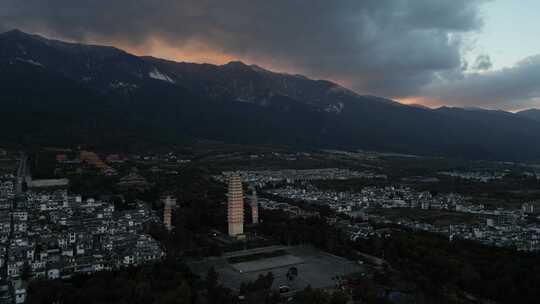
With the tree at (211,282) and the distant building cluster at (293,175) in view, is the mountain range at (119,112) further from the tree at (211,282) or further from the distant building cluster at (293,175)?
the tree at (211,282)

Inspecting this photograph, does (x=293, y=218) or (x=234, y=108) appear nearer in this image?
(x=293, y=218)

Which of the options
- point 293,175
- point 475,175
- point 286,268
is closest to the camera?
point 286,268

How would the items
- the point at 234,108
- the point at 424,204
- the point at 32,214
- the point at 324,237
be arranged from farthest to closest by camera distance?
the point at 234,108 < the point at 424,204 < the point at 32,214 < the point at 324,237

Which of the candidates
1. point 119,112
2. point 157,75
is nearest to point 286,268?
point 119,112

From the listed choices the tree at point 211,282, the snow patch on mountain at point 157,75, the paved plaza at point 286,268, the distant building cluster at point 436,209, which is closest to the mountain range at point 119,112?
the snow patch on mountain at point 157,75

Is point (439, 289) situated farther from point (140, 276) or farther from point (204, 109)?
point (204, 109)

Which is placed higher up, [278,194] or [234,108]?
[234,108]

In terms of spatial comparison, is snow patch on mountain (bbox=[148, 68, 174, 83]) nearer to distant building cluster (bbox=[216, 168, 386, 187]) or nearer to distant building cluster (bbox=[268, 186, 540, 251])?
distant building cluster (bbox=[216, 168, 386, 187])

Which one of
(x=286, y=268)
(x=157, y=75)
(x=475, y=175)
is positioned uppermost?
(x=157, y=75)

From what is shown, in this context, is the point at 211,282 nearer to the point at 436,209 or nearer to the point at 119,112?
the point at 436,209

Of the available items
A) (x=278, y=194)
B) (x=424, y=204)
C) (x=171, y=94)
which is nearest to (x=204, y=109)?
(x=171, y=94)

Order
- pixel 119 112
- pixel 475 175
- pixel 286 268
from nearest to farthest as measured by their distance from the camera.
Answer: pixel 286 268, pixel 475 175, pixel 119 112
